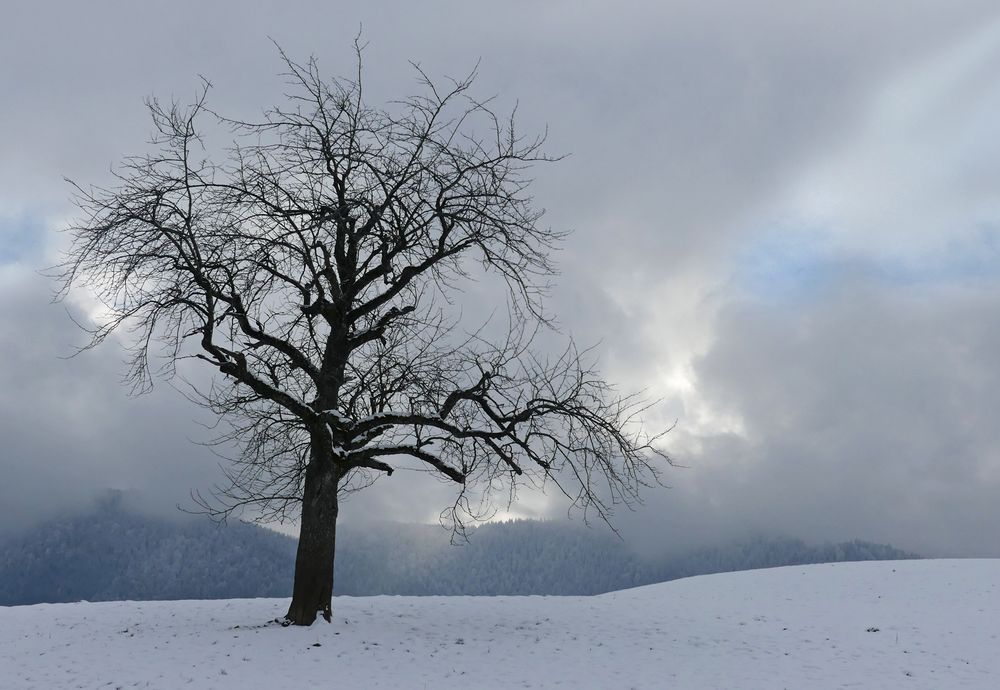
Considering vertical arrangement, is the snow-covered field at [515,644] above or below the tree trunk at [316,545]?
below

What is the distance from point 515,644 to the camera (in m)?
14.8

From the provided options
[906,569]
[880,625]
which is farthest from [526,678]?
[906,569]

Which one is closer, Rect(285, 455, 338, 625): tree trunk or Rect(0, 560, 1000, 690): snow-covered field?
Rect(0, 560, 1000, 690): snow-covered field

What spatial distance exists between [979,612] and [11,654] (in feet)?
71.5

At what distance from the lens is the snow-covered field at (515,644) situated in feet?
42.0

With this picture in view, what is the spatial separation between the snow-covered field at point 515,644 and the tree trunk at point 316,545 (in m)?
0.51

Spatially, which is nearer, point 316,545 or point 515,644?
point 515,644

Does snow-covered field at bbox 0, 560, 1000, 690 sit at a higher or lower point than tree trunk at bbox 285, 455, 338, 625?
lower

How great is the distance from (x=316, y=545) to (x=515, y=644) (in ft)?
14.4

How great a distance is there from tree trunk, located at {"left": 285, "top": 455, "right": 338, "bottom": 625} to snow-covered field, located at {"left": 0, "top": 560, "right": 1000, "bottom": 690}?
514 mm

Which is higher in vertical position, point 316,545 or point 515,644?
point 316,545

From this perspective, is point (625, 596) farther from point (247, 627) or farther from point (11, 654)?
point (11, 654)

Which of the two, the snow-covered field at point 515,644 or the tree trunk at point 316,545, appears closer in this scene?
the snow-covered field at point 515,644

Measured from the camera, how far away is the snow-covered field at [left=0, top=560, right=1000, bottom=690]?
12797 mm
